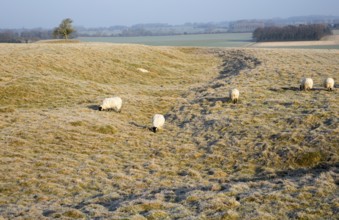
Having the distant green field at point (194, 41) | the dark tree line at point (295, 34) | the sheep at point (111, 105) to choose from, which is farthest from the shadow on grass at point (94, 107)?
the dark tree line at point (295, 34)

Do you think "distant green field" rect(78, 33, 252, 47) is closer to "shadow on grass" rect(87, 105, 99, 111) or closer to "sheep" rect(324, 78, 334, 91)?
"sheep" rect(324, 78, 334, 91)

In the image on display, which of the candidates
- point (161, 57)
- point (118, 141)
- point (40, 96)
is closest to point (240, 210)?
point (118, 141)

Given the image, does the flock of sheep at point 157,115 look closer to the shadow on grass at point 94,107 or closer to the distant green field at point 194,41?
the shadow on grass at point 94,107

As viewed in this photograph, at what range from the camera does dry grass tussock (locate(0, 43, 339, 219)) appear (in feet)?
36.8

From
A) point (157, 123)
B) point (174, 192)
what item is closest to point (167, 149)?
point (157, 123)

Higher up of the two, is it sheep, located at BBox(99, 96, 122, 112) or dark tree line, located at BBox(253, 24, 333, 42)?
dark tree line, located at BBox(253, 24, 333, 42)

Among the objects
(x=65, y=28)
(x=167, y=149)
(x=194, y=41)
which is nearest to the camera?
(x=167, y=149)

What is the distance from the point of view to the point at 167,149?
1781cm

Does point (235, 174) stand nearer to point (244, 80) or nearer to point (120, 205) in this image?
point (120, 205)

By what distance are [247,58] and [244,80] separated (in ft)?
58.4

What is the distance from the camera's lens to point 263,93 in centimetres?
2736

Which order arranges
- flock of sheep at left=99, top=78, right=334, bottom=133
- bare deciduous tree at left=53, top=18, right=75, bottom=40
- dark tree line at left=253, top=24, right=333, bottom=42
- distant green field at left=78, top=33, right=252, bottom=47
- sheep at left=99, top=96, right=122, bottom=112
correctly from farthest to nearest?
dark tree line at left=253, top=24, right=333, bottom=42 < distant green field at left=78, top=33, right=252, bottom=47 < bare deciduous tree at left=53, top=18, right=75, bottom=40 < sheep at left=99, top=96, right=122, bottom=112 < flock of sheep at left=99, top=78, right=334, bottom=133

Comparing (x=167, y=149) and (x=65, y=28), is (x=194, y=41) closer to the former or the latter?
(x=65, y=28)

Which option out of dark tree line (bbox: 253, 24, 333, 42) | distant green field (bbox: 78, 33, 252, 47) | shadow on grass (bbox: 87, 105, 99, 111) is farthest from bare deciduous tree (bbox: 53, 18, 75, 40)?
A: dark tree line (bbox: 253, 24, 333, 42)
